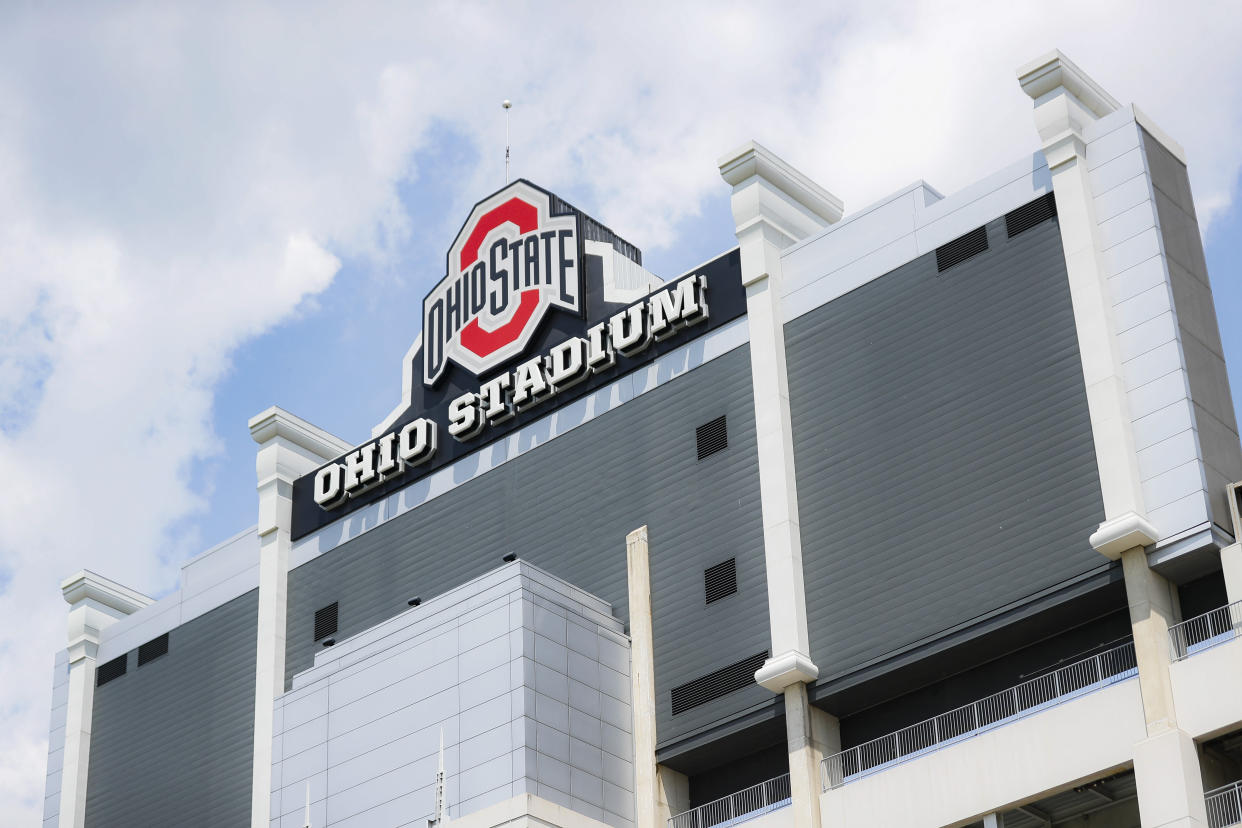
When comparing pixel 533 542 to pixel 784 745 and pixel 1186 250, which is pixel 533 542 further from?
pixel 1186 250

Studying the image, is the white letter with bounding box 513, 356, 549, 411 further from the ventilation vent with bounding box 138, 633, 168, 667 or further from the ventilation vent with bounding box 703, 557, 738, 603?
the ventilation vent with bounding box 138, 633, 168, 667

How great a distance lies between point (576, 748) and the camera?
5709cm

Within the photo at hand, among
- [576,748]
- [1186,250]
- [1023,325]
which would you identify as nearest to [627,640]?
[576,748]

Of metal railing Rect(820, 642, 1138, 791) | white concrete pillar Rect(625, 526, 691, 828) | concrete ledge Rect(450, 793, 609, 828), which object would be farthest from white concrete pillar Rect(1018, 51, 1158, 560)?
concrete ledge Rect(450, 793, 609, 828)

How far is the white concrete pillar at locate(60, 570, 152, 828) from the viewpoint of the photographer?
76750 millimetres

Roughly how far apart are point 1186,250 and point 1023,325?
511 cm

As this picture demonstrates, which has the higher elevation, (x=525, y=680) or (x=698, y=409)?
(x=698, y=409)

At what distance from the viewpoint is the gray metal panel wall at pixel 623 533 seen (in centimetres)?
5909

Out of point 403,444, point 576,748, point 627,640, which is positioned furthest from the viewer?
point 403,444

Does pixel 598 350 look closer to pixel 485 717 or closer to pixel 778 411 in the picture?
pixel 778 411

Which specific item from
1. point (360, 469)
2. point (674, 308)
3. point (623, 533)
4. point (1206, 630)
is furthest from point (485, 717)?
point (1206, 630)

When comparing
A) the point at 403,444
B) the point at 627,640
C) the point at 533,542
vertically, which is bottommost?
the point at 627,640

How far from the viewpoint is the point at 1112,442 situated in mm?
51344

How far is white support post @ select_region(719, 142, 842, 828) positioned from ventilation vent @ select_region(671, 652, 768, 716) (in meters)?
0.63
